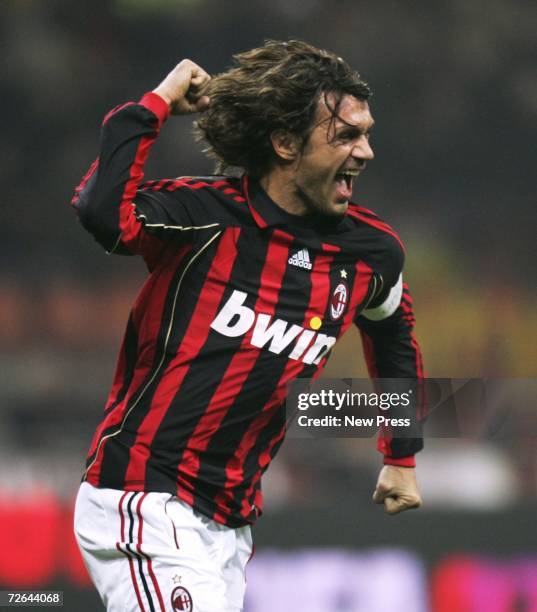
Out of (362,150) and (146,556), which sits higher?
(362,150)

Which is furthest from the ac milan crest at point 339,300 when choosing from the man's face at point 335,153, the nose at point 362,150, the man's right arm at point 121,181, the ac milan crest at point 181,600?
the ac milan crest at point 181,600

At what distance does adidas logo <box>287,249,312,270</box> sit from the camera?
2463mm

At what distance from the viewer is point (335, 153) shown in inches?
96.1

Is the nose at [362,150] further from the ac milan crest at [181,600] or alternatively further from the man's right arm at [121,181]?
the ac milan crest at [181,600]

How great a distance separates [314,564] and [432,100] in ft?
12.8

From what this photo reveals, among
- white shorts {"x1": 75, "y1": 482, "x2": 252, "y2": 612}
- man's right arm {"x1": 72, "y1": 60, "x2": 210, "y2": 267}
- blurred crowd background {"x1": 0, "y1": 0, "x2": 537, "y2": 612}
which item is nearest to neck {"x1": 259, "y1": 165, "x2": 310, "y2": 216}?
man's right arm {"x1": 72, "y1": 60, "x2": 210, "y2": 267}

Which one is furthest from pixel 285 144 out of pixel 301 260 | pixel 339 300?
Answer: pixel 339 300

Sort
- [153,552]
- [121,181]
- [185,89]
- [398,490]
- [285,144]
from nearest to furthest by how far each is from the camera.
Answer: [121,181] → [153,552] → [185,89] → [285,144] → [398,490]

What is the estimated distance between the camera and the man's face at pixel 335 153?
8.00 feet

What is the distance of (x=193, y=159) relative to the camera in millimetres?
7176

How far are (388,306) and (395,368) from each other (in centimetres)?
18

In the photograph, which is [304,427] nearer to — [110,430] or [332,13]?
[110,430]

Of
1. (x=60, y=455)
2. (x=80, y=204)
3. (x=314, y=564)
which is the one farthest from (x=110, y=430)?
(x=60, y=455)

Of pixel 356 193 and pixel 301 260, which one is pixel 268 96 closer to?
pixel 301 260
